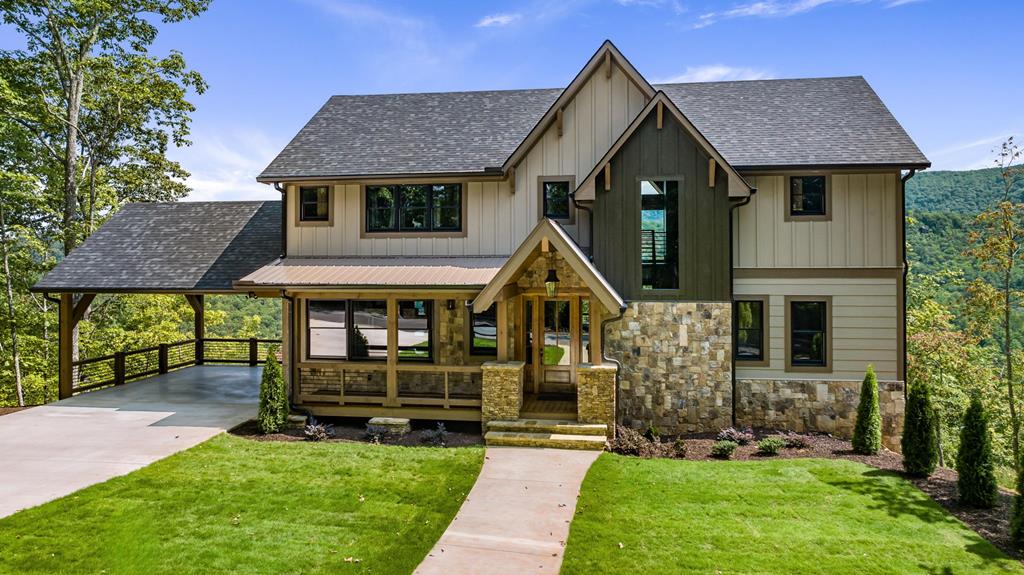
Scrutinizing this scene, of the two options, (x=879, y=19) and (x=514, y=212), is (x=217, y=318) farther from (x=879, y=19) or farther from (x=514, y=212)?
(x=879, y=19)

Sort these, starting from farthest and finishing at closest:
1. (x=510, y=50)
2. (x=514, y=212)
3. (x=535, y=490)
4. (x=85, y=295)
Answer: (x=510, y=50) → (x=85, y=295) → (x=514, y=212) → (x=535, y=490)

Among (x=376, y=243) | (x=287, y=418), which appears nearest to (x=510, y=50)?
(x=376, y=243)

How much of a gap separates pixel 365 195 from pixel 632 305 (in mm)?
7276

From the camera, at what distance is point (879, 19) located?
13656 mm

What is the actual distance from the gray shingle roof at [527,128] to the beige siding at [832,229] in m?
0.65

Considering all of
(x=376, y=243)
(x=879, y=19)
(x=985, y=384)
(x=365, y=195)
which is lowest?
(x=985, y=384)

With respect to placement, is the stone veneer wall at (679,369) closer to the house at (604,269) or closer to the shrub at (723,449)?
the house at (604,269)

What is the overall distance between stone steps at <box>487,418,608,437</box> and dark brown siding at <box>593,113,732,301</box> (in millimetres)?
3024

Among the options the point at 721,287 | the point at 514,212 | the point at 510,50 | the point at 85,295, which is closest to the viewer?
the point at 721,287

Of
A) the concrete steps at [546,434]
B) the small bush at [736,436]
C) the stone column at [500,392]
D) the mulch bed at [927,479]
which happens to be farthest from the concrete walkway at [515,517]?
the small bush at [736,436]

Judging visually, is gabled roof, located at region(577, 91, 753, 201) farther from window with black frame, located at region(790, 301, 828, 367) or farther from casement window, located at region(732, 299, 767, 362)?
window with black frame, located at region(790, 301, 828, 367)

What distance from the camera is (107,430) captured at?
1123 centimetres

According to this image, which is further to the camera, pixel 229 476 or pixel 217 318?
pixel 217 318

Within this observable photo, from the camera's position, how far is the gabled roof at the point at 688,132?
446 inches
